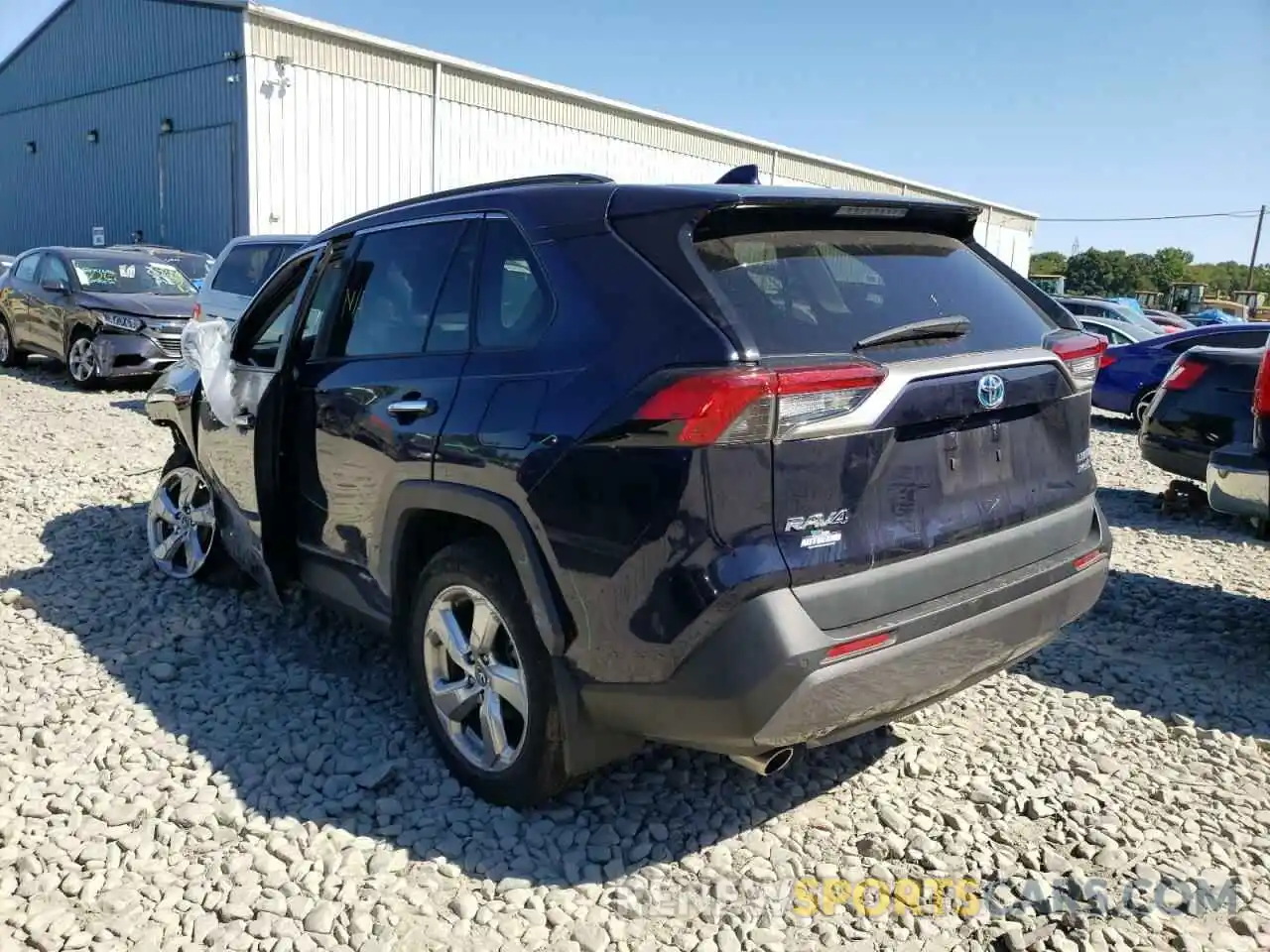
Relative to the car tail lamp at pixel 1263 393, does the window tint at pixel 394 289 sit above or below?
above

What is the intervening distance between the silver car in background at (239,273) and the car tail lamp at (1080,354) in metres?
8.84

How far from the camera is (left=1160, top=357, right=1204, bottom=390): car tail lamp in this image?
6.55 meters

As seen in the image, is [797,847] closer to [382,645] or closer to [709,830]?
[709,830]

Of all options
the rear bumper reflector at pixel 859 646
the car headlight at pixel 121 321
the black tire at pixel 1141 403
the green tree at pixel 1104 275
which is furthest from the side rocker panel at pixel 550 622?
the green tree at pixel 1104 275

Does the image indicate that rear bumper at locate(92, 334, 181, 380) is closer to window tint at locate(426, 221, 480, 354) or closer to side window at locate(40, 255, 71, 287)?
side window at locate(40, 255, 71, 287)

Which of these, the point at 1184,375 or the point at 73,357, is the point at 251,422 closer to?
the point at 1184,375

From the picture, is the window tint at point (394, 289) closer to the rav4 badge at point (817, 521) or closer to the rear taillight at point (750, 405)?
the rear taillight at point (750, 405)

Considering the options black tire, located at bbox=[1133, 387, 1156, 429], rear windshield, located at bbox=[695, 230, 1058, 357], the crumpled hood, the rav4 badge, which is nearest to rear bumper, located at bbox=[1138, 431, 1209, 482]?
rear windshield, located at bbox=[695, 230, 1058, 357]

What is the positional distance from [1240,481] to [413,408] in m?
3.49

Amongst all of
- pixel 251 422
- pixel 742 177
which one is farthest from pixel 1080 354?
pixel 251 422

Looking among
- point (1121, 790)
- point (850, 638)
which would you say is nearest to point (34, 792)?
point (850, 638)

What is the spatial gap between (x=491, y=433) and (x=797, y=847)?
153 centimetres

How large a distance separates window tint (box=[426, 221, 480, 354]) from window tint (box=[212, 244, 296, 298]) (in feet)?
25.4

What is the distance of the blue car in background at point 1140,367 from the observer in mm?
10969
